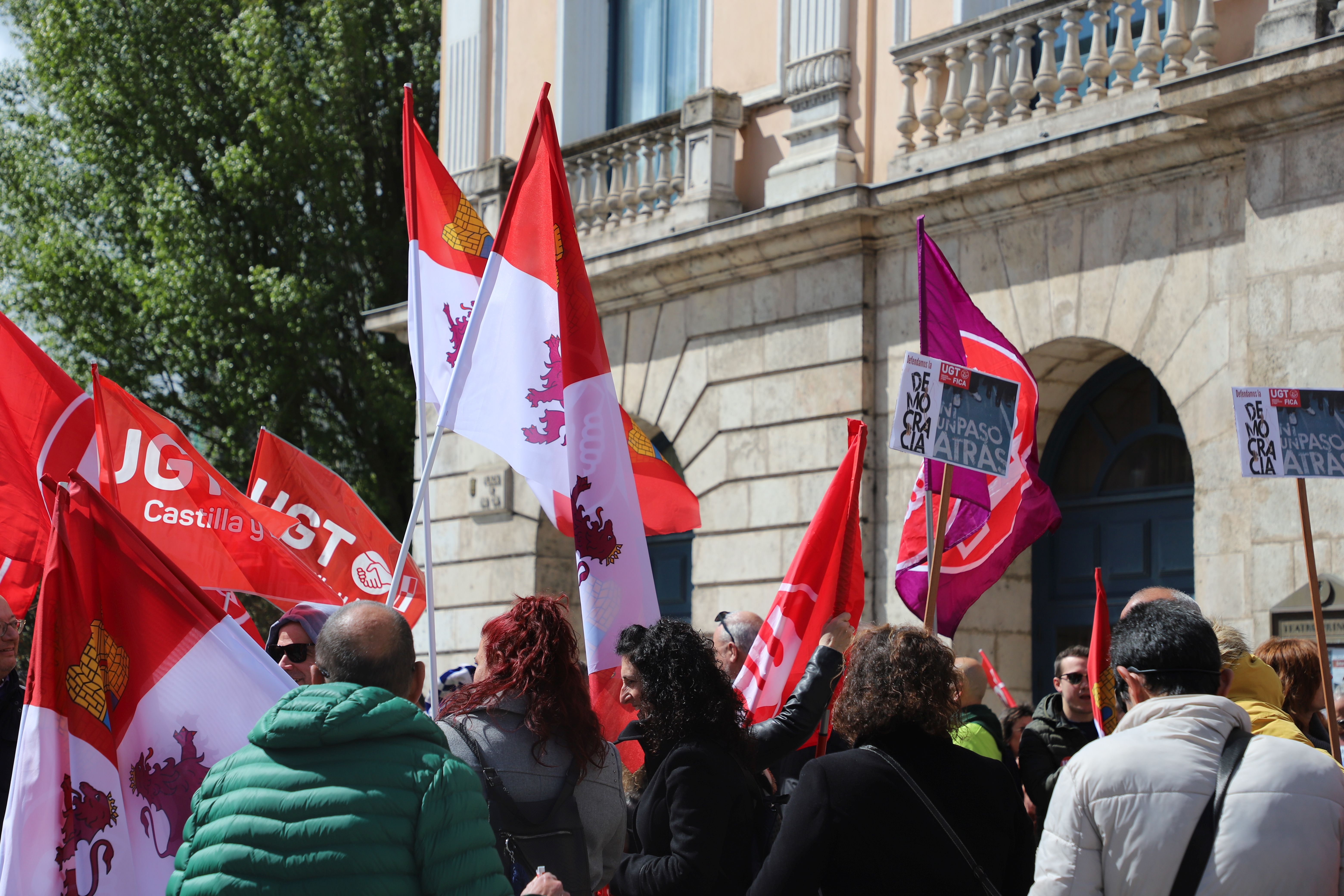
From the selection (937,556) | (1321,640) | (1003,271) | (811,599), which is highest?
(1003,271)

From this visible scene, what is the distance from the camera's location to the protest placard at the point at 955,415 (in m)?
5.97

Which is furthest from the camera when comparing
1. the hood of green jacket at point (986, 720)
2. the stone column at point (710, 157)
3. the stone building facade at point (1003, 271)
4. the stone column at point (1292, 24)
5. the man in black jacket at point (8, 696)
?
the stone column at point (710, 157)

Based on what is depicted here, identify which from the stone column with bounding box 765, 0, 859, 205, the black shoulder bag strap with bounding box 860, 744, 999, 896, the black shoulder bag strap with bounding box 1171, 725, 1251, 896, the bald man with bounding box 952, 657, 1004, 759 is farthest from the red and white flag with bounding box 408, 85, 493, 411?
the stone column with bounding box 765, 0, 859, 205

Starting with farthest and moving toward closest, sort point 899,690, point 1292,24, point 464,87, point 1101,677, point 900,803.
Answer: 1. point 464,87
2. point 1292,24
3. point 1101,677
4. point 899,690
5. point 900,803

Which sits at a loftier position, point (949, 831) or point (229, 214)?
point (229, 214)

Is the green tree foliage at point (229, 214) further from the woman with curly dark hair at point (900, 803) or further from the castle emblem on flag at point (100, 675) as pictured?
the woman with curly dark hair at point (900, 803)

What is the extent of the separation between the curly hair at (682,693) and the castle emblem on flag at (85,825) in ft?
4.45

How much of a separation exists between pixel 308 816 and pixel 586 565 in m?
2.23

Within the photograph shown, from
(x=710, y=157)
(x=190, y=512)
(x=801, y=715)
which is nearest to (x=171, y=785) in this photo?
(x=801, y=715)

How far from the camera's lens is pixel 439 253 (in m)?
6.13

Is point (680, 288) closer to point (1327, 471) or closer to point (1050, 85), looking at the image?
point (1050, 85)

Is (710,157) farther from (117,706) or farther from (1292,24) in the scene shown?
(117,706)

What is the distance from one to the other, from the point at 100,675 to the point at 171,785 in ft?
1.07

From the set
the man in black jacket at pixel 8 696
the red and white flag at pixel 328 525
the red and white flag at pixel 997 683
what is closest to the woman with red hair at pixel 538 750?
the man in black jacket at pixel 8 696
